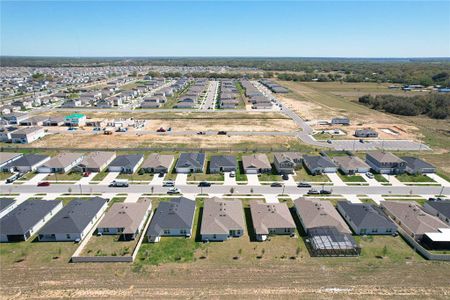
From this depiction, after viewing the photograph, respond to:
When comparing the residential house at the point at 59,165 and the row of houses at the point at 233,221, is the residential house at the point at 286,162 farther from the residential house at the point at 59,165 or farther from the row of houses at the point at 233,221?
the residential house at the point at 59,165

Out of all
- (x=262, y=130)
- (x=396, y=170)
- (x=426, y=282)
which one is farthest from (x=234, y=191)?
(x=262, y=130)

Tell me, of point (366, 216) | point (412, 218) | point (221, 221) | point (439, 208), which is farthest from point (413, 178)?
point (221, 221)

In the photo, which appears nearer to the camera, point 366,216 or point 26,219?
point 26,219

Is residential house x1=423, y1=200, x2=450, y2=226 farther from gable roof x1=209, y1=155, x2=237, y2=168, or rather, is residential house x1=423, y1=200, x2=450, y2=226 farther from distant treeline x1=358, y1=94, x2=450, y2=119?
distant treeline x1=358, y1=94, x2=450, y2=119

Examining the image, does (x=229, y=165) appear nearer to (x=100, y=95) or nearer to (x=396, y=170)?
(x=396, y=170)

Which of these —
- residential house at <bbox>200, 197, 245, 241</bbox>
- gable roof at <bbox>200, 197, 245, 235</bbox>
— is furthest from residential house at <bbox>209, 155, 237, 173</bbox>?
residential house at <bbox>200, 197, 245, 241</bbox>

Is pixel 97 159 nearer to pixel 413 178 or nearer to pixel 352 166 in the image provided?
pixel 352 166
